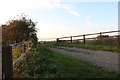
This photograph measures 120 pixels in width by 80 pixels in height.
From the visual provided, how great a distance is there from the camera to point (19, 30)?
24.7m

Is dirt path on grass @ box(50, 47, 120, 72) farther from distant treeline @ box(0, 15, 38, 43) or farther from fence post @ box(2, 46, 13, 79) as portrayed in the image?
distant treeline @ box(0, 15, 38, 43)

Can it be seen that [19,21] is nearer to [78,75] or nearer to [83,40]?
[83,40]

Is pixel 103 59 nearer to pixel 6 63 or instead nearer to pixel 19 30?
pixel 6 63

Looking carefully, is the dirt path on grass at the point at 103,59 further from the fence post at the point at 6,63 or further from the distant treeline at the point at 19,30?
the distant treeline at the point at 19,30

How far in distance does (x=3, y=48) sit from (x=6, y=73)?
0.87 metres

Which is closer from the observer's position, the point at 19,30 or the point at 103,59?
the point at 103,59

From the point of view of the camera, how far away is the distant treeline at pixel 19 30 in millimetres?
24800

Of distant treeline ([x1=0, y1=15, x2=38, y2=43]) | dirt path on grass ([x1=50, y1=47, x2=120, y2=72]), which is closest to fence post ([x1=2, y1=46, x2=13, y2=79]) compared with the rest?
dirt path on grass ([x1=50, y1=47, x2=120, y2=72])

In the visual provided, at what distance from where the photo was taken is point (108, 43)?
15578mm

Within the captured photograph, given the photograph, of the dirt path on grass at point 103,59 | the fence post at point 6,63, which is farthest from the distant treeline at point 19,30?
the fence post at point 6,63

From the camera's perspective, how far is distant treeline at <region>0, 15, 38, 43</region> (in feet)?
81.4

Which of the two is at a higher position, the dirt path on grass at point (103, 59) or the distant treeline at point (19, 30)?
the distant treeline at point (19, 30)

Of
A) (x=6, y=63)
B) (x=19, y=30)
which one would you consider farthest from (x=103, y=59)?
(x=19, y=30)

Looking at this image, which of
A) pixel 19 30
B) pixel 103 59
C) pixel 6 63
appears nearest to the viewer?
pixel 6 63
